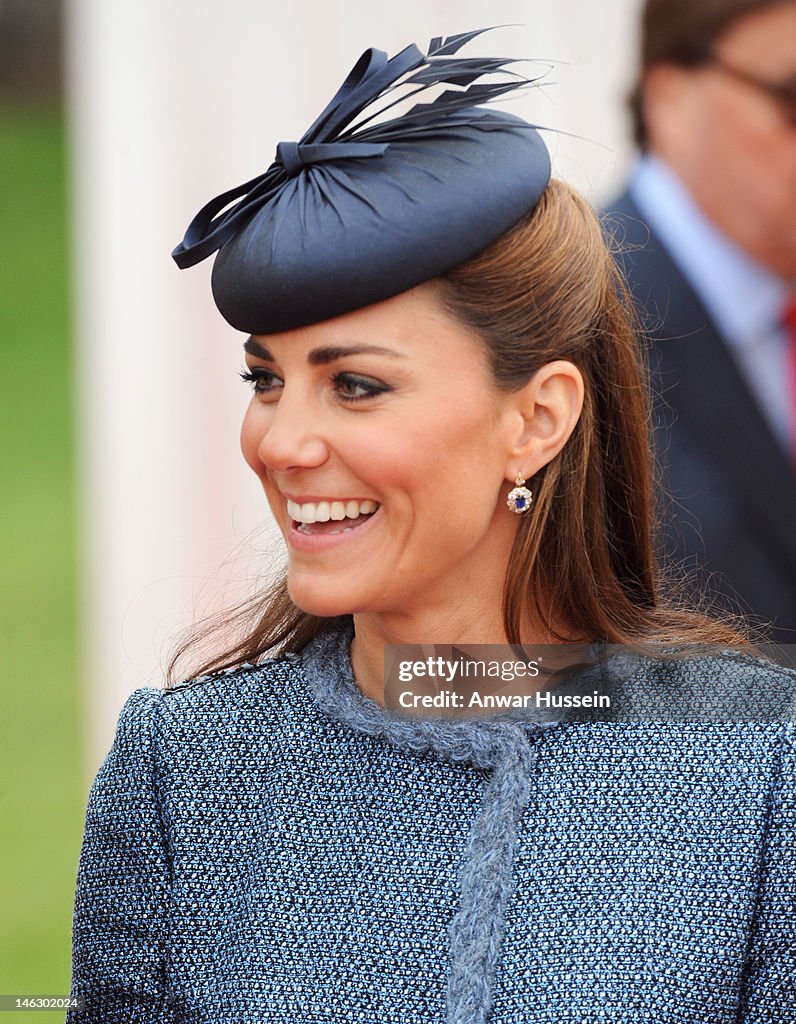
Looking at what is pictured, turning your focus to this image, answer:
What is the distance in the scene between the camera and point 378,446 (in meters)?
1.81

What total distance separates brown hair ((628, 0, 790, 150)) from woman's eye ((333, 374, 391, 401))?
2.79ft

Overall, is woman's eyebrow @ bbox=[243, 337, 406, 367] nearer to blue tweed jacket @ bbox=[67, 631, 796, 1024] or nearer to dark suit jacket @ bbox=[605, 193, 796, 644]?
blue tweed jacket @ bbox=[67, 631, 796, 1024]

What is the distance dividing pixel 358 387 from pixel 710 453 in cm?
89

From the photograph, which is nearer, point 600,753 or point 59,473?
point 600,753

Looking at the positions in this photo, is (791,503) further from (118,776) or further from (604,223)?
(118,776)

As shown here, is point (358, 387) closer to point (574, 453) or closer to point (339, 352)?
point (339, 352)

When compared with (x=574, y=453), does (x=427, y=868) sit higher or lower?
lower

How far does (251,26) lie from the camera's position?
3053 mm

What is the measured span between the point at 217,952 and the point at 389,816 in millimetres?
284

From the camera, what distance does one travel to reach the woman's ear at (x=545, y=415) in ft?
6.37

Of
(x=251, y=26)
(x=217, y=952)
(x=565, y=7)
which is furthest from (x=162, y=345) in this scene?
(x=217, y=952)

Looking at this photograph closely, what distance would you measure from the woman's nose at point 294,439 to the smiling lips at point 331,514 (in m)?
0.05

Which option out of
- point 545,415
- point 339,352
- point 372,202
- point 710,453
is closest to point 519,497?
point 545,415

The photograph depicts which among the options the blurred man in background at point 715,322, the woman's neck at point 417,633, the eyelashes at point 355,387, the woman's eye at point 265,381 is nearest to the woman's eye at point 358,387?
the eyelashes at point 355,387
